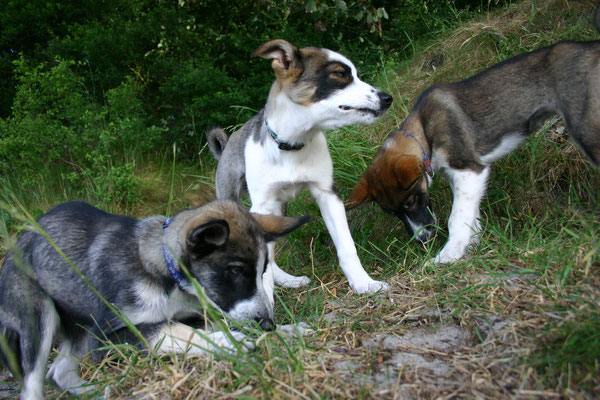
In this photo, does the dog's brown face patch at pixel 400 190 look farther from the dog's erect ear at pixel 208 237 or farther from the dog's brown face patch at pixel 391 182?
the dog's erect ear at pixel 208 237

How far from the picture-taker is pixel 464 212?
4734 mm

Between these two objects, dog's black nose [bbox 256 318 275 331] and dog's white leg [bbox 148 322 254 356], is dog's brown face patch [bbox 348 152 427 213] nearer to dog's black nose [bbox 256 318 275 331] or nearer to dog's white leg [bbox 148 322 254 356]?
dog's black nose [bbox 256 318 275 331]

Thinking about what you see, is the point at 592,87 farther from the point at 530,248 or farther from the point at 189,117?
the point at 189,117

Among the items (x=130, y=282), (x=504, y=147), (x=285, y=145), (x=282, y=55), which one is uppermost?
A: (x=282, y=55)

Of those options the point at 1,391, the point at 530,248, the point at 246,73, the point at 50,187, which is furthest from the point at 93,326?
the point at 246,73

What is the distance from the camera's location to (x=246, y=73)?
855 centimetres

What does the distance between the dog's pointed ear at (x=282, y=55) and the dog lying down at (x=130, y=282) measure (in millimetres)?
1406

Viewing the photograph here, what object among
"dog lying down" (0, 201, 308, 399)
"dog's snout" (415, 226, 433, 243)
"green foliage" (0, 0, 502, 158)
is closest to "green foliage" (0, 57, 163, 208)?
"green foliage" (0, 0, 502, 158)

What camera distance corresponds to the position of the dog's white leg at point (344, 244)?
13.7 feet

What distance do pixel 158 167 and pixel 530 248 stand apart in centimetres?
554

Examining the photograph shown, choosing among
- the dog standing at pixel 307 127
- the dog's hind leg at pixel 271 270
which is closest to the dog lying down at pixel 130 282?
the dog's hind leg at pixel 271 270

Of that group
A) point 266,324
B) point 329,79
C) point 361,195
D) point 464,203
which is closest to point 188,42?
point 329,79

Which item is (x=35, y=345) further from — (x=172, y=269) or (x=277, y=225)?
(x=277, y=225)

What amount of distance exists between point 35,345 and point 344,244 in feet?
8.00
